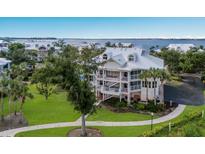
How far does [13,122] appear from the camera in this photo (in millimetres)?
15938

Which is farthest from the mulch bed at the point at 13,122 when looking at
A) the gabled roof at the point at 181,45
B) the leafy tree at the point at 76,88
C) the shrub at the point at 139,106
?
the gabled roof at the point at 181,45

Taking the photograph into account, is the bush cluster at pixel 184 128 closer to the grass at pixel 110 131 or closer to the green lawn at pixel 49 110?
the grass at pixel 110 131

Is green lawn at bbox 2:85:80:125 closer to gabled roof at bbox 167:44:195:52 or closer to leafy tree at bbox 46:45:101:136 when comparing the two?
leafy tree at bbox 46:45:101:136

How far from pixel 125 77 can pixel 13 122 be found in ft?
26.1

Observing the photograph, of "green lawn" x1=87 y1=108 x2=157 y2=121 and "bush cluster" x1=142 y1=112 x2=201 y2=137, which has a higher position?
"bush cluster" x1=142 y1=112 x2=201 y2=137

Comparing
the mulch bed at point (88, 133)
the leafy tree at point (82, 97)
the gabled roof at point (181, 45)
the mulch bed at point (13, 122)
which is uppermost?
the gabled roof at point (181, 45)

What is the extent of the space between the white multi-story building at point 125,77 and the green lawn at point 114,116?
232 centimetres

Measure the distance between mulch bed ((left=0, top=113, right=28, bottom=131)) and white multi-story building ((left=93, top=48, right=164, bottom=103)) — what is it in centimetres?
552

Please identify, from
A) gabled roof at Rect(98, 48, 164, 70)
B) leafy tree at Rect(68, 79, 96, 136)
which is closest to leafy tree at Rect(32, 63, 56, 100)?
gabled roof at Rect(98, 48, 164, 70)

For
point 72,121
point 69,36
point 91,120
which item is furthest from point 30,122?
point 69,36

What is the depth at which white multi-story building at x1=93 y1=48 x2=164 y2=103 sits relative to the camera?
20.2 m

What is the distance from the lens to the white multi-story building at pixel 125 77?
20.2 metres

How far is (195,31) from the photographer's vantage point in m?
16.2

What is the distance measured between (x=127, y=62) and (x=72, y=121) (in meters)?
6.61
